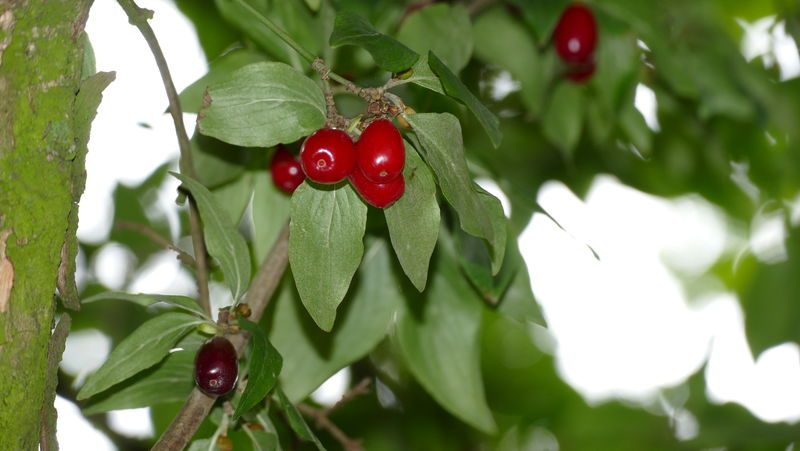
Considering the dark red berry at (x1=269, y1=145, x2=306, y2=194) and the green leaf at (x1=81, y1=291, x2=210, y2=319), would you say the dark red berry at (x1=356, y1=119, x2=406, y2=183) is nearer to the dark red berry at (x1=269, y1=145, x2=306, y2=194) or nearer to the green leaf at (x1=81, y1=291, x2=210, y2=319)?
the green leaf at (x1=81, y1=291, x2=210, y2=319)

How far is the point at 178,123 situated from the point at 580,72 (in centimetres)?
99

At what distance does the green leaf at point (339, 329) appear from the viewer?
1.20 m

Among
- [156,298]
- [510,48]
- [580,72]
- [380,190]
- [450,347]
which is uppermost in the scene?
[380,190]

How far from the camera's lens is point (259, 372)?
803 mm

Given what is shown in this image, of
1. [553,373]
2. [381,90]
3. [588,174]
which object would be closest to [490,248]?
[381,90]

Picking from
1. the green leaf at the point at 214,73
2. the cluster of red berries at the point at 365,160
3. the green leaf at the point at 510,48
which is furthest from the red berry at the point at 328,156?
the green leaf at the point at 510,48

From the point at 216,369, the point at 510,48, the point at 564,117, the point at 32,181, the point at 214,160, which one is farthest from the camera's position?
the point at 564,117

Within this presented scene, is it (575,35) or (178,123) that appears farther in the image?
(575,35)

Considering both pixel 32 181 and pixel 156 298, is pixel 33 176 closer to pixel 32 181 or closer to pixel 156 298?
pixel 32 181

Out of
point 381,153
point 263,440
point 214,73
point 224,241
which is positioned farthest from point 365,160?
point 214,73

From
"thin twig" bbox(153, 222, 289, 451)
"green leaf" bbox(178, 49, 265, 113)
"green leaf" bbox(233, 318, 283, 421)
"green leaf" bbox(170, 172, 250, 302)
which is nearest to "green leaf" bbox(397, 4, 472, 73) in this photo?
"green leaf" bbox(178, 49, 265, 113)

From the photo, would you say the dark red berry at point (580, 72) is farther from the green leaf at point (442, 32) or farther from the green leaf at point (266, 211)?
the green leaf at point (266, 211)

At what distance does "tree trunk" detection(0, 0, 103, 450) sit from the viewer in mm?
707

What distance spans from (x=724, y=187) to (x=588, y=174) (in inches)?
18.3
